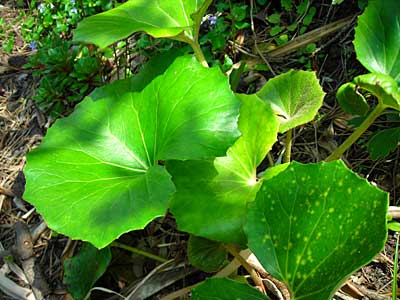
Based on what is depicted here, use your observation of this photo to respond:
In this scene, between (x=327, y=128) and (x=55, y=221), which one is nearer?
(x=55, y=221)

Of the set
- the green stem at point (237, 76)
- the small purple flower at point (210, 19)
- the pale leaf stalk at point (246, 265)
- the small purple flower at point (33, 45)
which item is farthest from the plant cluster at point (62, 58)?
the pale leaf stalk at point (246, 265)

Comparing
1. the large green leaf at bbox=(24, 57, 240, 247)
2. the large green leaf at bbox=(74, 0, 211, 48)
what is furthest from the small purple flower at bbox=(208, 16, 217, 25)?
the large green leaf at bbox=(24, 57, 240, 247)

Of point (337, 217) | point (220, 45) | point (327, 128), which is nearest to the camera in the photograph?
point (337, 217)

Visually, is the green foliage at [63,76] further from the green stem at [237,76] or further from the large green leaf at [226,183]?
the large green leaf at [226,183]

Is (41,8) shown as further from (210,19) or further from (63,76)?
(210,19)

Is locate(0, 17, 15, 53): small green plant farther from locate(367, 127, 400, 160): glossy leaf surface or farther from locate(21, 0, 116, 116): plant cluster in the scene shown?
locate(367, 127, 400, 160): glossy leaf surface

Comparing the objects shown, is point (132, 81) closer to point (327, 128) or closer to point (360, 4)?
point (327, 128)

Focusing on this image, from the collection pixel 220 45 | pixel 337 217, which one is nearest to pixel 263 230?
pixel 337 217
